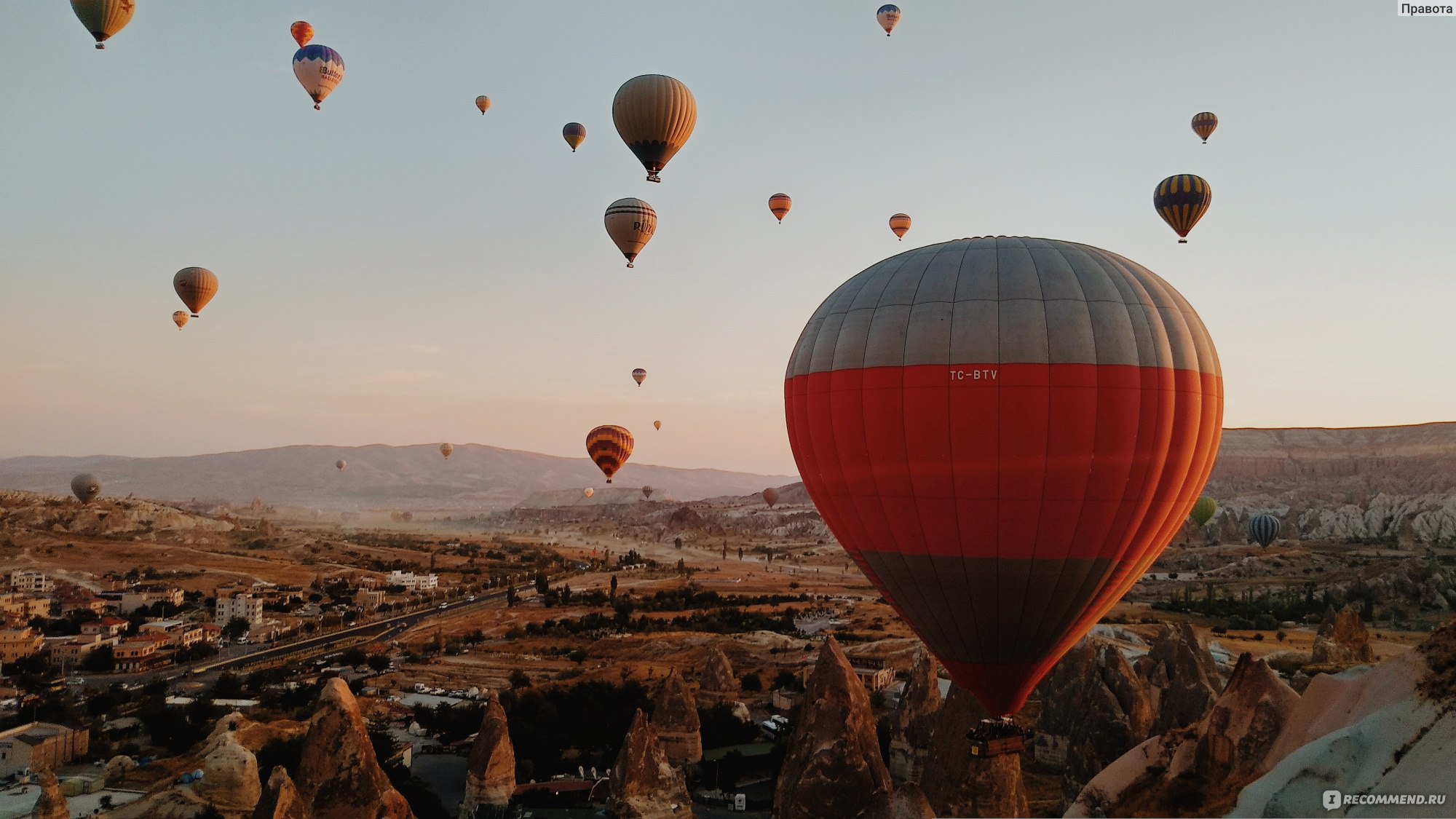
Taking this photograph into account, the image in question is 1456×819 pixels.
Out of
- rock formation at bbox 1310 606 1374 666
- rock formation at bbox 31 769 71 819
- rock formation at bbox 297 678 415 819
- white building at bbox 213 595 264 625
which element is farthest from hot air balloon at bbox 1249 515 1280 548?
rock formation at bbox 31 769 71 819

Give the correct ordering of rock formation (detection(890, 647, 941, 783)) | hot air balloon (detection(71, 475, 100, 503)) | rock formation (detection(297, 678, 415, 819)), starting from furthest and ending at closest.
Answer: hot air balloon (detection(71, 475, 100, 503))
rock formation (detection(890, 647, 941, 783))
rock formation (detection(297, 678, 415, 819))

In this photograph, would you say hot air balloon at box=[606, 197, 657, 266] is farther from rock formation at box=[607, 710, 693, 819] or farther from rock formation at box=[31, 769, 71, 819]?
rock formation at box=[31, 769, 71, 819]

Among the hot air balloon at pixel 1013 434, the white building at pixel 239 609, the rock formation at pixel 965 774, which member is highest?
the hot air balloon at pixel 1013 434

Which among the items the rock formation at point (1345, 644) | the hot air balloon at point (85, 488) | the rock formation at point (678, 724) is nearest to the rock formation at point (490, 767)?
the rock formation at point (678, 724)

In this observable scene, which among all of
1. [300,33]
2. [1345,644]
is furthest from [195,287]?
[1345,644]

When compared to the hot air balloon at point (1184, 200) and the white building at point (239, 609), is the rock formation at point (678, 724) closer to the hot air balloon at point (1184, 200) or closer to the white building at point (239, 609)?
the hot air balloon at point (1184, 200)

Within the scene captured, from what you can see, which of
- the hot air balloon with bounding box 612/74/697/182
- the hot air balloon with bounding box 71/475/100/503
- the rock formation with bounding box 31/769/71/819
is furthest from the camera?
the hot air balloon with bounding box 71/475/100/503
